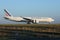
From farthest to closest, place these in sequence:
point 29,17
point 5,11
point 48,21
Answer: point 5,11, point 29,17, point 48,21

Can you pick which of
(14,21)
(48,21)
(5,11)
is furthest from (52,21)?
(5,11)

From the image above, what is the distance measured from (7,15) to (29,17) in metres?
15.4

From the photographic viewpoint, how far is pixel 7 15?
13200 cm

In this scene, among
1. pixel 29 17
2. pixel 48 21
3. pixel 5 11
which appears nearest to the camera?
pixel 48 21

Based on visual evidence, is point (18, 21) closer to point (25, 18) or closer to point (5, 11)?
point (25, 18)

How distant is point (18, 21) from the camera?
4946 inches

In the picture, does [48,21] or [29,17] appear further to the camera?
[29,17]

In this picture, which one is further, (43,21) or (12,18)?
(12,18)

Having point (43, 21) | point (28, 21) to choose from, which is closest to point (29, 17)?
point (28, 21)

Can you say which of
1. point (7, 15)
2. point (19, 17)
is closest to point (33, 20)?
point (19, 17)

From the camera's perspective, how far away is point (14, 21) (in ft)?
421

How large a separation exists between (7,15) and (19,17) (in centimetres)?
938

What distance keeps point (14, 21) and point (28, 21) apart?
9867mm

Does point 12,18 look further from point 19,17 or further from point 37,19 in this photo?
point 37,19
